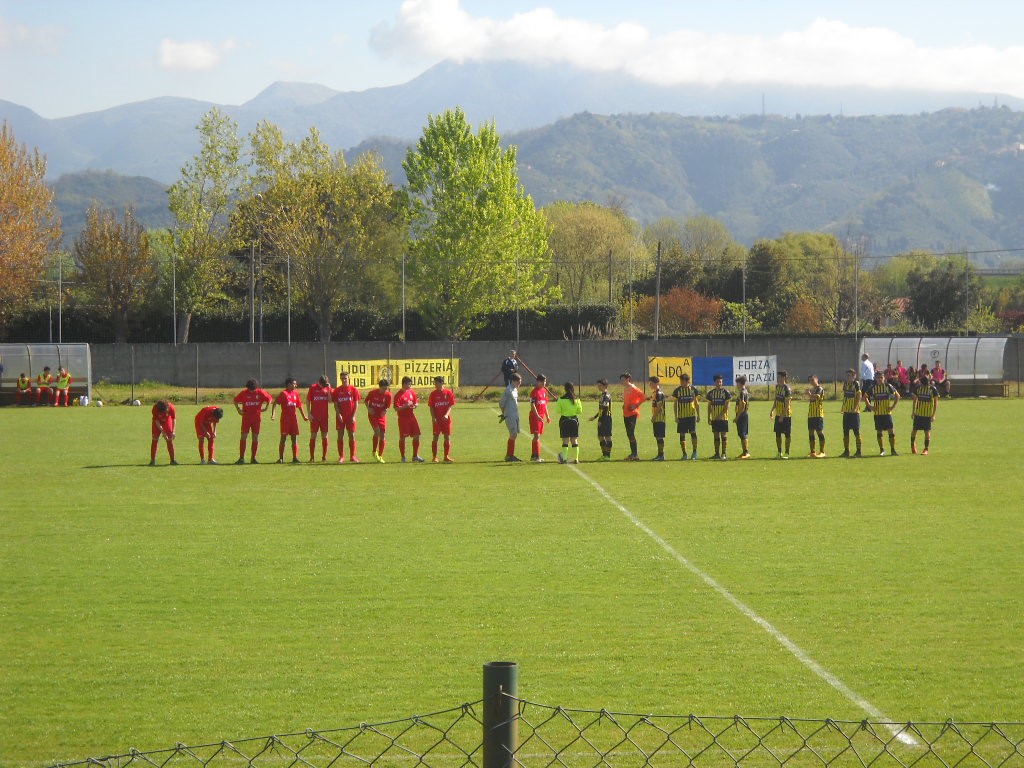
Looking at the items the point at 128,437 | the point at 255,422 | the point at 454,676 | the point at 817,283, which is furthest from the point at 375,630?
the point at 817,283

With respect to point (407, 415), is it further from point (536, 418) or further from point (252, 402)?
point (252, 402)

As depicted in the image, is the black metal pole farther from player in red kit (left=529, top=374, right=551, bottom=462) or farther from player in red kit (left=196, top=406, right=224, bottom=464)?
player in red kit (left=529, top=374, right=551, bottom=462)

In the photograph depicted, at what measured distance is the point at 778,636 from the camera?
981cm

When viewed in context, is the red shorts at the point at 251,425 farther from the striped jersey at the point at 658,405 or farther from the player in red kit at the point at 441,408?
the striped jersey at the point at 658,405

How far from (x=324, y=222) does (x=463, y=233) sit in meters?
7.95

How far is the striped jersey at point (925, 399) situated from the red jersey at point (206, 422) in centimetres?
1502

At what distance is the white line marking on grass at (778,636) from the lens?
25.2 feet

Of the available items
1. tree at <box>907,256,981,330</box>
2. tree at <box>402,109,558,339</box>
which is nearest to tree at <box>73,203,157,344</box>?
tree at <box>402,109,558,339</box>

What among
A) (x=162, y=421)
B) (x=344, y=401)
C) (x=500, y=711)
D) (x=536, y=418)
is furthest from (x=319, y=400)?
(x=500, y=711)

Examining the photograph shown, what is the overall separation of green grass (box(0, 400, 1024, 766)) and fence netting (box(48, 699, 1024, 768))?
172mm

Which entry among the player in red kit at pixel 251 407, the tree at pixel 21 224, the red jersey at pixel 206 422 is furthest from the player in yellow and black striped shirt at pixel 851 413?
the tree at pixel 21 224

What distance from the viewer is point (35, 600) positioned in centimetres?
1138

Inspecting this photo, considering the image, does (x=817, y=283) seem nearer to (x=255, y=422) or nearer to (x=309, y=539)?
(x=255, y=422)

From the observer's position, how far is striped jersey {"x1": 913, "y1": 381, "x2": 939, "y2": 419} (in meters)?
25.5
